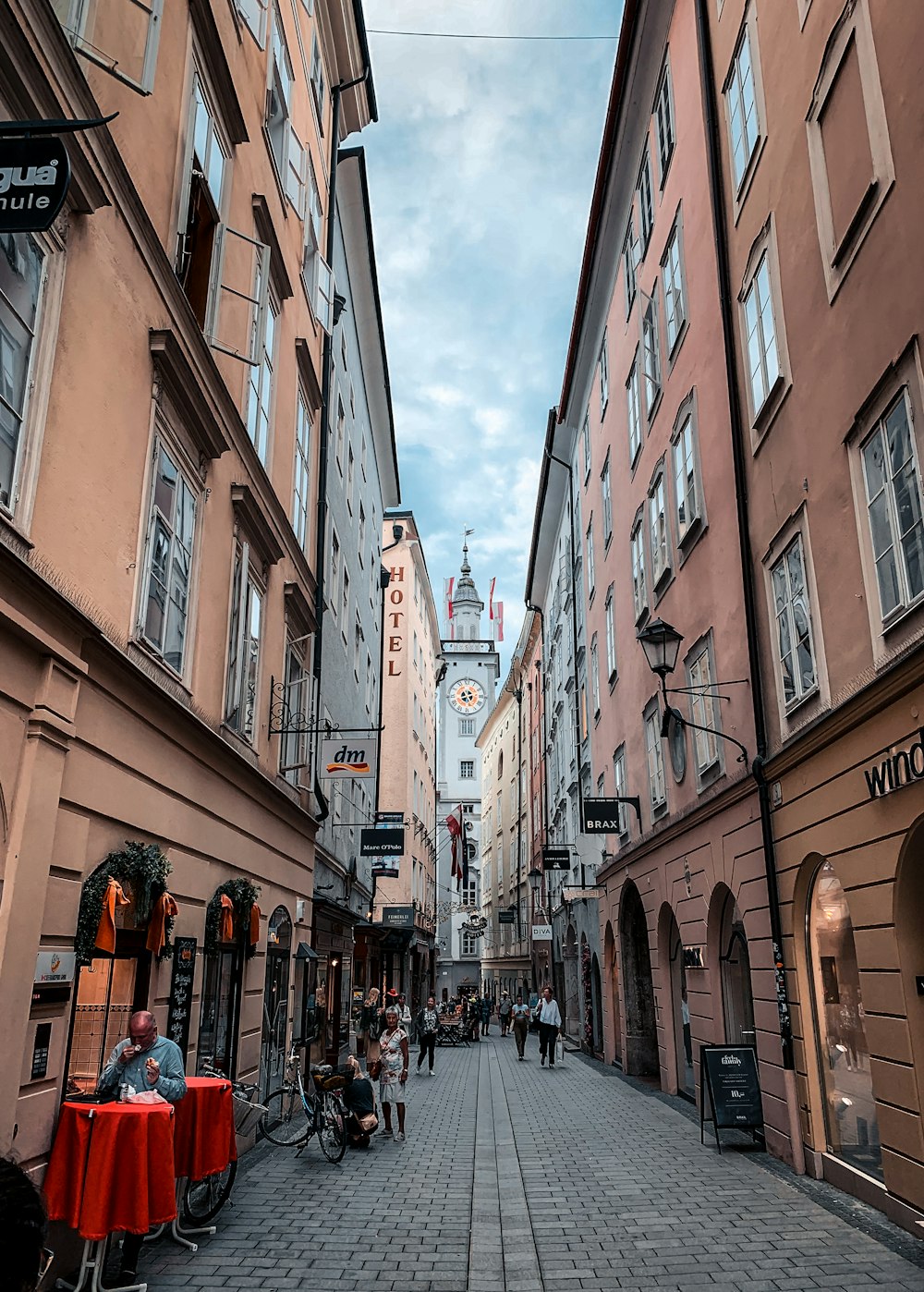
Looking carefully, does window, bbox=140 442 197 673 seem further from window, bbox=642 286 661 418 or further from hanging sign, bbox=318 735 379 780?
window, bbox=642 286 661 418

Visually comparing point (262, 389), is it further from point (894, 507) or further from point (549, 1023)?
point (549, 1023)

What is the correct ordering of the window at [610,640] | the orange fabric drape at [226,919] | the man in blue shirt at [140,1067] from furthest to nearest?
1. the window at [610,640]
2. the orange fabric drape at [226,919]
3. the man in blue shirt at [140,1067]

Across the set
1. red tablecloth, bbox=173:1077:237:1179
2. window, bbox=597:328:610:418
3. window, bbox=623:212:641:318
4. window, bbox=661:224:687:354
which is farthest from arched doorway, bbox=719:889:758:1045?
window, bbox=597:328:610:418

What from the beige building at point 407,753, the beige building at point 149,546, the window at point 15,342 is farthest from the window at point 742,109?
the beige building at point 407,753

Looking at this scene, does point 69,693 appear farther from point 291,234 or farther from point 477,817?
point 477,817

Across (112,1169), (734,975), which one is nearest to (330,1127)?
(112,1169)

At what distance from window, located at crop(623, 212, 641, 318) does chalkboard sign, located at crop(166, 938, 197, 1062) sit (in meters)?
17.4

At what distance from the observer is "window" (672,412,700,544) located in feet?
52.9

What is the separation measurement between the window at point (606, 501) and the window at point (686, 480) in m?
7.72

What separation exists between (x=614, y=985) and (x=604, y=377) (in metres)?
15.8

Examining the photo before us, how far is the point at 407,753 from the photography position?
44781 mm

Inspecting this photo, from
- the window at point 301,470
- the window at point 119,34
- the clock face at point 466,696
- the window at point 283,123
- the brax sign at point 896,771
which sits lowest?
the brax sign at point 896,771

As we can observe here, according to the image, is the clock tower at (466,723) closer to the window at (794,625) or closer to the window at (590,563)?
the window at (590,563)

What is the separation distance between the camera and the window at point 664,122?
18.5 m
